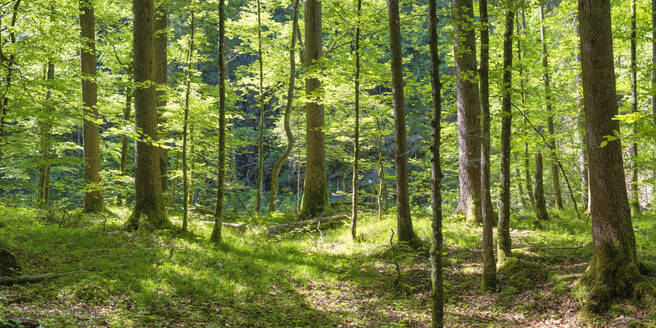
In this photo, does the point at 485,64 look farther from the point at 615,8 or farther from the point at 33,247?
the point at 615,8

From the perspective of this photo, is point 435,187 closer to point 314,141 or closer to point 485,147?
point 485,147

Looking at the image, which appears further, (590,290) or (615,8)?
(615,8)

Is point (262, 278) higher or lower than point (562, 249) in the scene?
lower

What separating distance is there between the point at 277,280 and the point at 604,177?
5830mm

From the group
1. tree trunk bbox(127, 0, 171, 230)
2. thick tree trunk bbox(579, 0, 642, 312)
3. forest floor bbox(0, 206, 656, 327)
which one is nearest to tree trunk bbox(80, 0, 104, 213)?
forest floor bbox(0, 206, 656, 327)

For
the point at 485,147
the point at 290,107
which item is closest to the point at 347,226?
the point at 290,107

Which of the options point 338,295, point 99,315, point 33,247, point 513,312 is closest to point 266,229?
point 338,295

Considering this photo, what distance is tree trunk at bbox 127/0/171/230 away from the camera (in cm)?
886

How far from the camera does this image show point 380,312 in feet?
19.4

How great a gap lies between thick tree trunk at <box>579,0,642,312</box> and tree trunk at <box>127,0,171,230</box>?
29.9ft

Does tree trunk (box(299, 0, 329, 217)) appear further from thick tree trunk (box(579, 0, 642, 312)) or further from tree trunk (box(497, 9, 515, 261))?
thick tree trunk (box(579, 0, 642, 312))

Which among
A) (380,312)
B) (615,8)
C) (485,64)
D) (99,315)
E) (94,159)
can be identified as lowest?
(380,312)

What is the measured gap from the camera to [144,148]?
8.90 metres

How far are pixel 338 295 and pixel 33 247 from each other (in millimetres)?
6184
